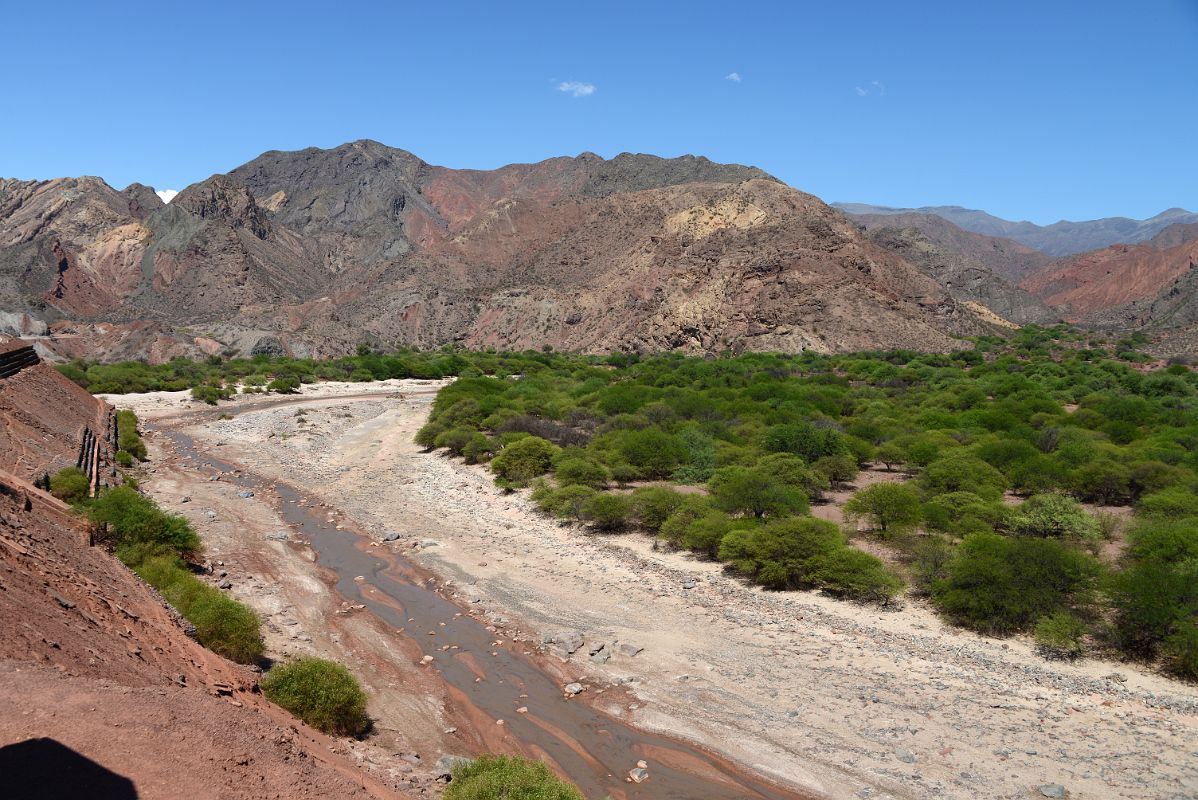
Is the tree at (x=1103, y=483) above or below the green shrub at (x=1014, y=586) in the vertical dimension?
above

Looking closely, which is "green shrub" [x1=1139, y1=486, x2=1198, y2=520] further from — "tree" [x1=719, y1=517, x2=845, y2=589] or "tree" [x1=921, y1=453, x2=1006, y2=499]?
"tree" [x1=719, y1=517, x2=845, y2=589]

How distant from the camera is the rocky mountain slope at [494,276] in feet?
302

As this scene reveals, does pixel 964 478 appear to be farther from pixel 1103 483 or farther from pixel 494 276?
pixel 494 276

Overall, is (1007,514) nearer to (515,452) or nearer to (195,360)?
(515,452)

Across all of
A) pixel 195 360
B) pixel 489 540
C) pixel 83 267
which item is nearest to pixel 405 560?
pixel 489 540

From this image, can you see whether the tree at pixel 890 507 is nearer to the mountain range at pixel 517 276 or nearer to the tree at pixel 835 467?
the tree at pixel 835 467

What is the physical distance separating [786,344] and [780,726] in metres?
78.8

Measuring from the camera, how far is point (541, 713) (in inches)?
494

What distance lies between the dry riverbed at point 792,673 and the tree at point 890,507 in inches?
187

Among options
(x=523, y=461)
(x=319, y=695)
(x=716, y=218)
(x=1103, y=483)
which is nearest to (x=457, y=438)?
(x=523, y=461)

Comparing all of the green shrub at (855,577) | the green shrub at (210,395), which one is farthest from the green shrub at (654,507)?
the green shrub at (210,395)

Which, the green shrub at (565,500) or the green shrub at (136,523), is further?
the green shrub at (565,500)

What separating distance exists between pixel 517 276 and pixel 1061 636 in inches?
4362

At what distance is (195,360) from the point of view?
81062 mm
